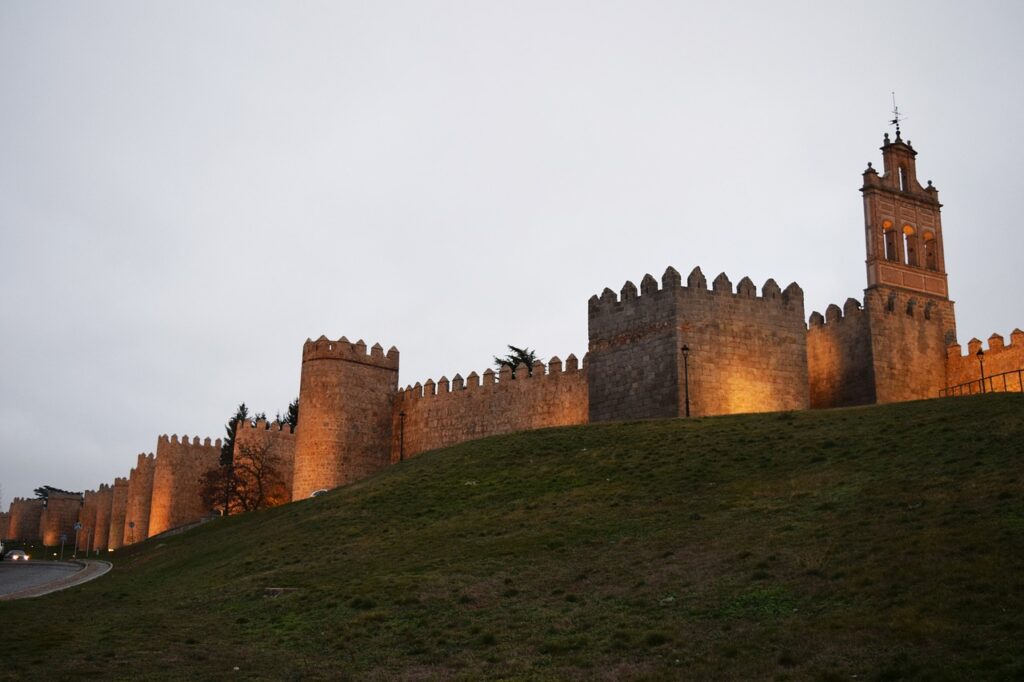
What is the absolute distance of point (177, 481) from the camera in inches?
2418

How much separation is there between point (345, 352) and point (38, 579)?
18.1 meters

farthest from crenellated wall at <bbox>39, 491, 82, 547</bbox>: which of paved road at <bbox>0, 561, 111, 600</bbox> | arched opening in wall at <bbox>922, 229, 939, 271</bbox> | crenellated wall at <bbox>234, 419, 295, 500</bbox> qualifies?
arched opening in wall at <bbox>922, 229, 939, 271</bbox>

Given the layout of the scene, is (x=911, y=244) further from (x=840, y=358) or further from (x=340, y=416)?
(x=340, y=416)

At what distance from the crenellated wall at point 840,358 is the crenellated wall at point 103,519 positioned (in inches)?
2253

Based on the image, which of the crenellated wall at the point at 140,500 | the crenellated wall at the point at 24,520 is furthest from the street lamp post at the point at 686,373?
the crenellated wall at the point at 24,520

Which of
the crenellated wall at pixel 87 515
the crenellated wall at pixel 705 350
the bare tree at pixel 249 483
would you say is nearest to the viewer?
the crenellated wall at pixel 705 350

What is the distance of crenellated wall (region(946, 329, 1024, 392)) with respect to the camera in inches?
1288

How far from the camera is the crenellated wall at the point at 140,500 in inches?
2574

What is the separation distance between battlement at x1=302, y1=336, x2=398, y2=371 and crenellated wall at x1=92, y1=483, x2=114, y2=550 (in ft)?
116

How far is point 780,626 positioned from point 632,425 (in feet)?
58.7

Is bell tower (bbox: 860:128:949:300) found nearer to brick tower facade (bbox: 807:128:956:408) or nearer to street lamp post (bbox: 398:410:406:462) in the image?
brick tower facade (bbox: 807:128:956:408)

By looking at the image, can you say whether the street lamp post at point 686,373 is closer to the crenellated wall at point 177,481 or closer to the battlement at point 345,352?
the battlement at point 345,352

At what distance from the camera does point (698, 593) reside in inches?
568

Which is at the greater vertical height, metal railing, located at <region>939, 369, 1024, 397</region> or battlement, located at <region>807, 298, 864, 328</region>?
battlement, located at <region>807, 298, 864, 328</region>
